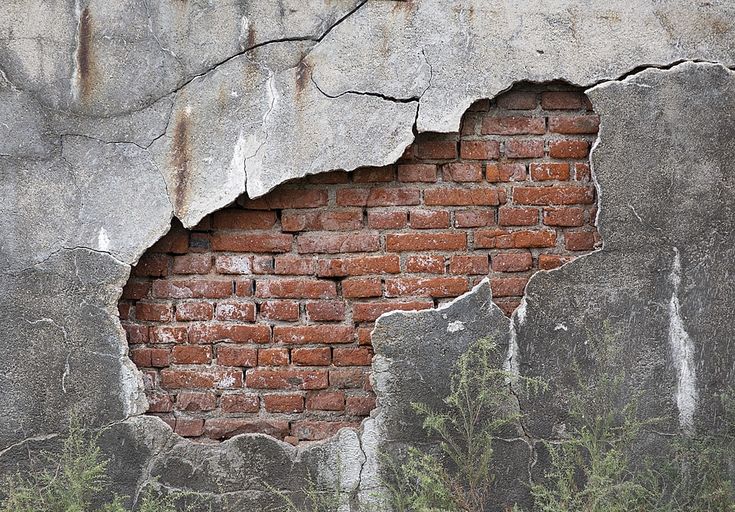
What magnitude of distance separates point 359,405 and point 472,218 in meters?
0.90

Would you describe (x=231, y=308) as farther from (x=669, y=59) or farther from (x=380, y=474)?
(x=669, y=59)

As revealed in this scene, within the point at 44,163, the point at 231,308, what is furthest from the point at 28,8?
the point at 231,308

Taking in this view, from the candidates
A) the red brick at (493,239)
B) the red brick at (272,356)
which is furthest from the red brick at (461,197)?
the red brick at (272,356)

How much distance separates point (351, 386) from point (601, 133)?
4.74 feet

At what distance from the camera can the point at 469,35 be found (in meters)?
3.17

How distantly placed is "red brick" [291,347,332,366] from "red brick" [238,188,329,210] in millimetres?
591

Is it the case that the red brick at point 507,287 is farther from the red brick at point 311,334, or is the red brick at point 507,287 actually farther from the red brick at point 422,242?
the red brick at point 311,334

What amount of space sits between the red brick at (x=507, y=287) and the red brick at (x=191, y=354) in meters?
1.20

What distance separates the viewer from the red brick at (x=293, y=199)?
128 inches

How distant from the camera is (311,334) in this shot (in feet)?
10.7

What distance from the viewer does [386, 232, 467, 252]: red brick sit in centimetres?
324

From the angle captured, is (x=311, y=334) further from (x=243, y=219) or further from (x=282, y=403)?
(x=243, y=219)

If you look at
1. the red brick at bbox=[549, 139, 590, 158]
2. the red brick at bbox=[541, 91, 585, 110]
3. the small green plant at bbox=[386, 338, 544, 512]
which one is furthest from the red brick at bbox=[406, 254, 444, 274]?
the red brick at bbox=[541, 91, 585, 110]

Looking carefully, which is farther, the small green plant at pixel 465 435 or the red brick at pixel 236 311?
the red brick at pixel 236 311
